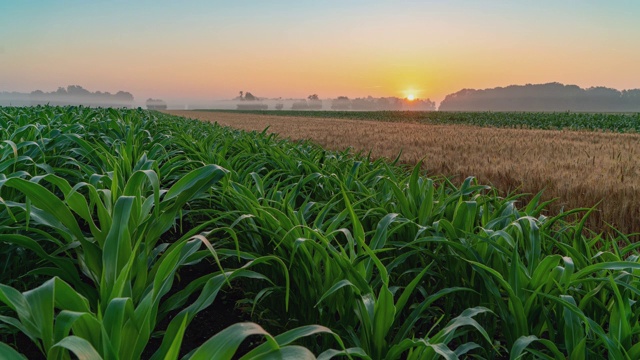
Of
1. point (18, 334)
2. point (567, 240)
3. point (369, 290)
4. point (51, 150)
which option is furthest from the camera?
point (51, 150)

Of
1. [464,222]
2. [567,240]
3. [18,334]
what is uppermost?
[464,222]

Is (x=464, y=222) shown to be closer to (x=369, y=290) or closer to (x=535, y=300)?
(x=535, y=300)

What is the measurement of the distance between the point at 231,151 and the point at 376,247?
12.2 feet

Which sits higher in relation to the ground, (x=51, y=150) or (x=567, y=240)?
(x=51, y=150)

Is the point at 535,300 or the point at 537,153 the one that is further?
the point at 537,153

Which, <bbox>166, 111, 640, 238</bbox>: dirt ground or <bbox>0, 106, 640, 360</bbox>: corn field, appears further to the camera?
<bbox>166, 111, 640, 238</bbox>: dirt ground

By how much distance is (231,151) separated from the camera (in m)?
5.37

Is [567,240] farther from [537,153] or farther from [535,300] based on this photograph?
[537,153]

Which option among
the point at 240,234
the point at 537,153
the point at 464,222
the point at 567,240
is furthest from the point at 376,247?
the point at 537,153

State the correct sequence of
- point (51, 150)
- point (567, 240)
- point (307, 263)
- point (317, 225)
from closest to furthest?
point (307, 263)
point (317, 225)
point (567, 240)
point (51, 150)

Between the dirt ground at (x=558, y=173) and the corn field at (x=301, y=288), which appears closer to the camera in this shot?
the corn field at (x=301, y=288)

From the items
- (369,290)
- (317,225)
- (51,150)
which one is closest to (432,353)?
(369,290)

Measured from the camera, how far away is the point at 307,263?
1.86 m

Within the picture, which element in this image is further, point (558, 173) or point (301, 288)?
point (558, 173)
